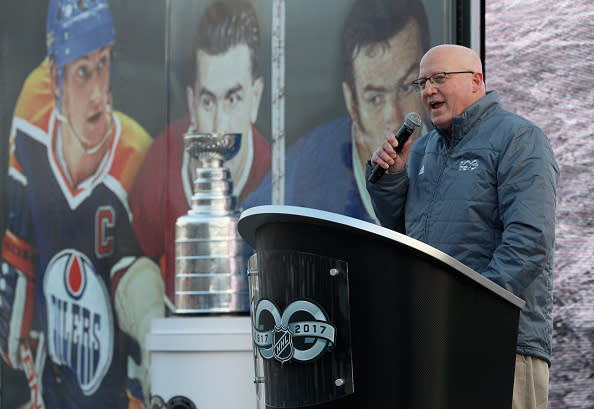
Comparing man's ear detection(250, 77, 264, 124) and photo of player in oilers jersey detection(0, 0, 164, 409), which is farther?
photo of player in oilers jersey detection(0, 0, 164, 409)

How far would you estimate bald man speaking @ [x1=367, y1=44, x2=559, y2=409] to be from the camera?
5.82ft

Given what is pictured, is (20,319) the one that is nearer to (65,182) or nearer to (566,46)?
(65,182)

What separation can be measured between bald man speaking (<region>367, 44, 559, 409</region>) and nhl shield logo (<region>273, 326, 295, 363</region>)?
0.43m

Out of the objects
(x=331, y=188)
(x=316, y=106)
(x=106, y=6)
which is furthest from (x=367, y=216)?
(x=106, y=6)

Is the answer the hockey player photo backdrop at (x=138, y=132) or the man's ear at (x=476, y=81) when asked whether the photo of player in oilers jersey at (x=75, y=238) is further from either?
the man's ear at (x=476, y=81)

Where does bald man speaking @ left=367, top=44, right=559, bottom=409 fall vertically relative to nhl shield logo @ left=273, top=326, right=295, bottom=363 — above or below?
above

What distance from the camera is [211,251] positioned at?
3355 millimetres

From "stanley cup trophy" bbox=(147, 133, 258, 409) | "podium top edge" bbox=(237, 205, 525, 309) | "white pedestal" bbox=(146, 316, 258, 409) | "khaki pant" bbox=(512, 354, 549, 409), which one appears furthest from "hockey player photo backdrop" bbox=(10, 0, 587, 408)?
"podium top edge" bbox=(237, 205, 525, 309)

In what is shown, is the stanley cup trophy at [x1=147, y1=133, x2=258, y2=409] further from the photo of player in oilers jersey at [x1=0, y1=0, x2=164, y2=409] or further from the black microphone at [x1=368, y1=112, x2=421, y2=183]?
the black microphone at [x1=368, y1=112, x2=421, y2=183]

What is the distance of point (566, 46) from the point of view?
3084 millimetres

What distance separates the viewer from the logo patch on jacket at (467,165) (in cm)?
195

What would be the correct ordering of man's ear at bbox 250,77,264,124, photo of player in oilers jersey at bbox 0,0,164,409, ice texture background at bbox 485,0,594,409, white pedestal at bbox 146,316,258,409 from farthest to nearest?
photo of player in oilers jersey at bbox 0,0,164,409 → man's ear at bbox 250,77,264,124 → white pedestal at bbox 146,316,258,409 → ice texture background at bbox 485,0,594,409

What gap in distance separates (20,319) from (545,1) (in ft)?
8.84

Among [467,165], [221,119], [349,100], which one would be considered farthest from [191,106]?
[467,165]
